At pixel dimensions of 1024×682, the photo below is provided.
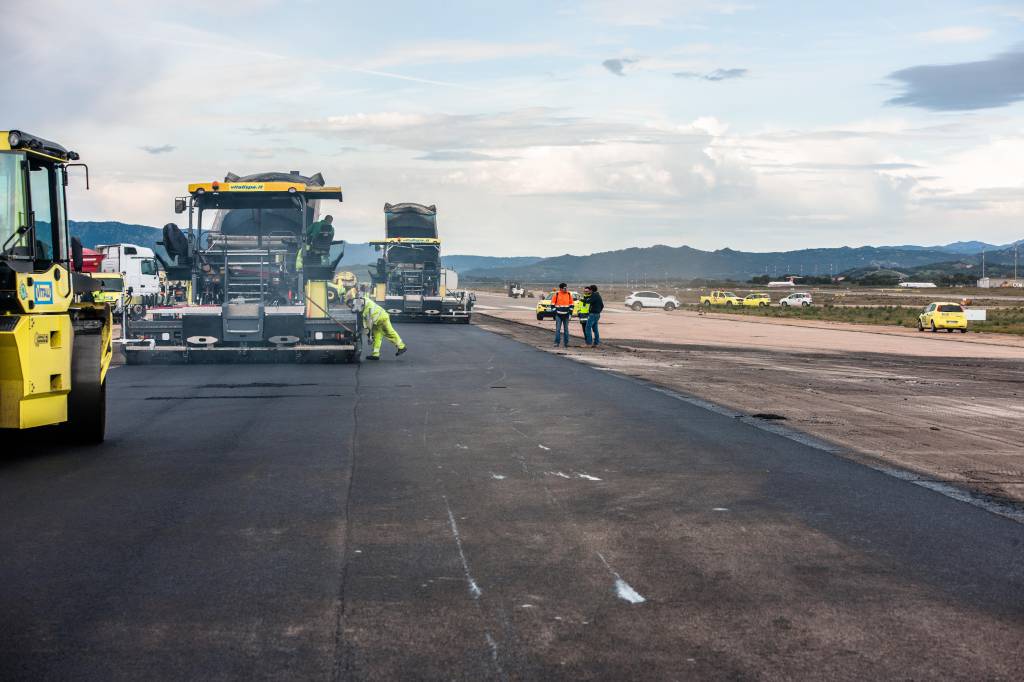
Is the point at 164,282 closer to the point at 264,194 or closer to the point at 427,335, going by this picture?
the point at 264,194

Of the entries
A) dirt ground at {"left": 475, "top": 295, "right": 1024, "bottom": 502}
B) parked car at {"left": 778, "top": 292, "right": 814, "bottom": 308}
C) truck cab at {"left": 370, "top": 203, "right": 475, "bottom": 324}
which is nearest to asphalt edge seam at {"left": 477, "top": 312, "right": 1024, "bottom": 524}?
dirt ground at {"left": 475, "top": 295, "right": 1024, "bottom": 502}

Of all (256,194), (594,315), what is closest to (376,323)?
(256,194)

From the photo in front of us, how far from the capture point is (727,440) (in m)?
12.1

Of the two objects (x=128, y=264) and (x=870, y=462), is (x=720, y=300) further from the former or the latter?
(x=870, y=462)

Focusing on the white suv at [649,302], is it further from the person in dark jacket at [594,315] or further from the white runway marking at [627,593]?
the white runway marking at [627,593]

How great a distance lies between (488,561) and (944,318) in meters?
42.3

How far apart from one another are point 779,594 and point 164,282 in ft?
64.7

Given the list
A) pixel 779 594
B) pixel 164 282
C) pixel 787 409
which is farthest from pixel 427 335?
pixel 779 594

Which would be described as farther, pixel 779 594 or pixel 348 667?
pixel 779 594

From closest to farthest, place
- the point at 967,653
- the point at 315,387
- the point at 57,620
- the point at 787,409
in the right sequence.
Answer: the point at 967,653 < the point at 57,620 < the point at 787,409 < the point at 315,387

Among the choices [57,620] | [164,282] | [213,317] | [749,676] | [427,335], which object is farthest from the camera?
[427,335]

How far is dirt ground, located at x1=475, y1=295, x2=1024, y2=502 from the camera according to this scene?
11.5 m

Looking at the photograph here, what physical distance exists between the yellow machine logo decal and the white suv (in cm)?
6622

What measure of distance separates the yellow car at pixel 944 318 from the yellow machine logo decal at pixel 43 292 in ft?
134
